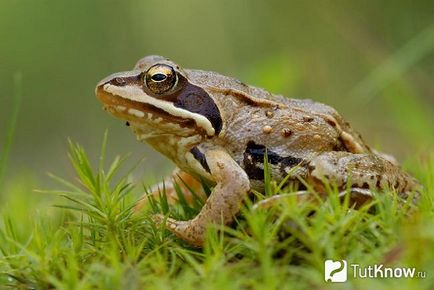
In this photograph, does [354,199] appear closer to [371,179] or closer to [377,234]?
[371,179]

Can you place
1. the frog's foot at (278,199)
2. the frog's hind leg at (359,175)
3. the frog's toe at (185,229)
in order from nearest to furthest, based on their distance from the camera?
the frog's foot at (278,199) → the frog's toe at (185,229) → the frog's hind leg at (359,175)

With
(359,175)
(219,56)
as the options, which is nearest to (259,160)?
(359,175)

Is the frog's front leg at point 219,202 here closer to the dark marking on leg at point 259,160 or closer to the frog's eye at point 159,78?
the dark marking on leg at point 259,160

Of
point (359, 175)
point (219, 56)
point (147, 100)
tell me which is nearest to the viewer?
point (359, 175)

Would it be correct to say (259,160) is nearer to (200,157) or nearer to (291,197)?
(200,157)

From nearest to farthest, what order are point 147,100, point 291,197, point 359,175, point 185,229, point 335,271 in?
1. point 335,271
2. point 291,197
3. point 185,229
4. point 359,175
5. point 147,100

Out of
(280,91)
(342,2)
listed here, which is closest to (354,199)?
(280,91)

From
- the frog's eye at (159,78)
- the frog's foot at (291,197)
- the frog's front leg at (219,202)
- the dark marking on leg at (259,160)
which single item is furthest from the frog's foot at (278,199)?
the frog's eye at (159,78)
